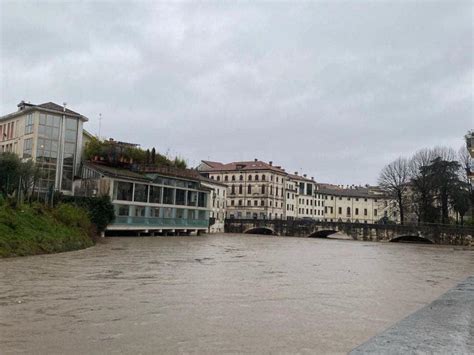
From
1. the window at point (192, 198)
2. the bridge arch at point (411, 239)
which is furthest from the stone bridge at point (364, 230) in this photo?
the window at point (192, 198)

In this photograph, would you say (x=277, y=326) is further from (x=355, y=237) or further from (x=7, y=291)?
(x=355, y=237)

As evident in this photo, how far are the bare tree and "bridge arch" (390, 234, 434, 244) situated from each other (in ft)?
9.08

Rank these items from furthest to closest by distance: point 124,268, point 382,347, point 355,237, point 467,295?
point 355,237 < point 124,268 < point 467,295 < point 382,347

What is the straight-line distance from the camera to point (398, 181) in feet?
239

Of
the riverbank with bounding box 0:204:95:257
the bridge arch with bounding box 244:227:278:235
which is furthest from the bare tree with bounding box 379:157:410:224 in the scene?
the riverbank with bounding box 0:204:95:257

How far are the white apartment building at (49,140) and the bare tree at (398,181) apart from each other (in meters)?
44.1

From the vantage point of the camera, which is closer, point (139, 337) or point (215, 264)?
point (139, 337)

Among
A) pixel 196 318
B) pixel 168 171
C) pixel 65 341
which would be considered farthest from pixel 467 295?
pixel 168 171

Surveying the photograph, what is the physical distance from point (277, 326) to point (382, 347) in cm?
383

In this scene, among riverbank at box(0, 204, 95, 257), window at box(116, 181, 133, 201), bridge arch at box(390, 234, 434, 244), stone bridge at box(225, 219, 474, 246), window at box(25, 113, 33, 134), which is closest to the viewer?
riverbank at box(0, 204, 95, 257)

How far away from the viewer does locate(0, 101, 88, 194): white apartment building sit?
49.1 meters

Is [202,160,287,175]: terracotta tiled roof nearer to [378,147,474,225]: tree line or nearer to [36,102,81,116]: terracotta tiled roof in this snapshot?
[378,147,474,225]: tree line

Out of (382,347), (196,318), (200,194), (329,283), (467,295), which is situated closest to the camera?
(382,347)

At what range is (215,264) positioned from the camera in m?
25.6
